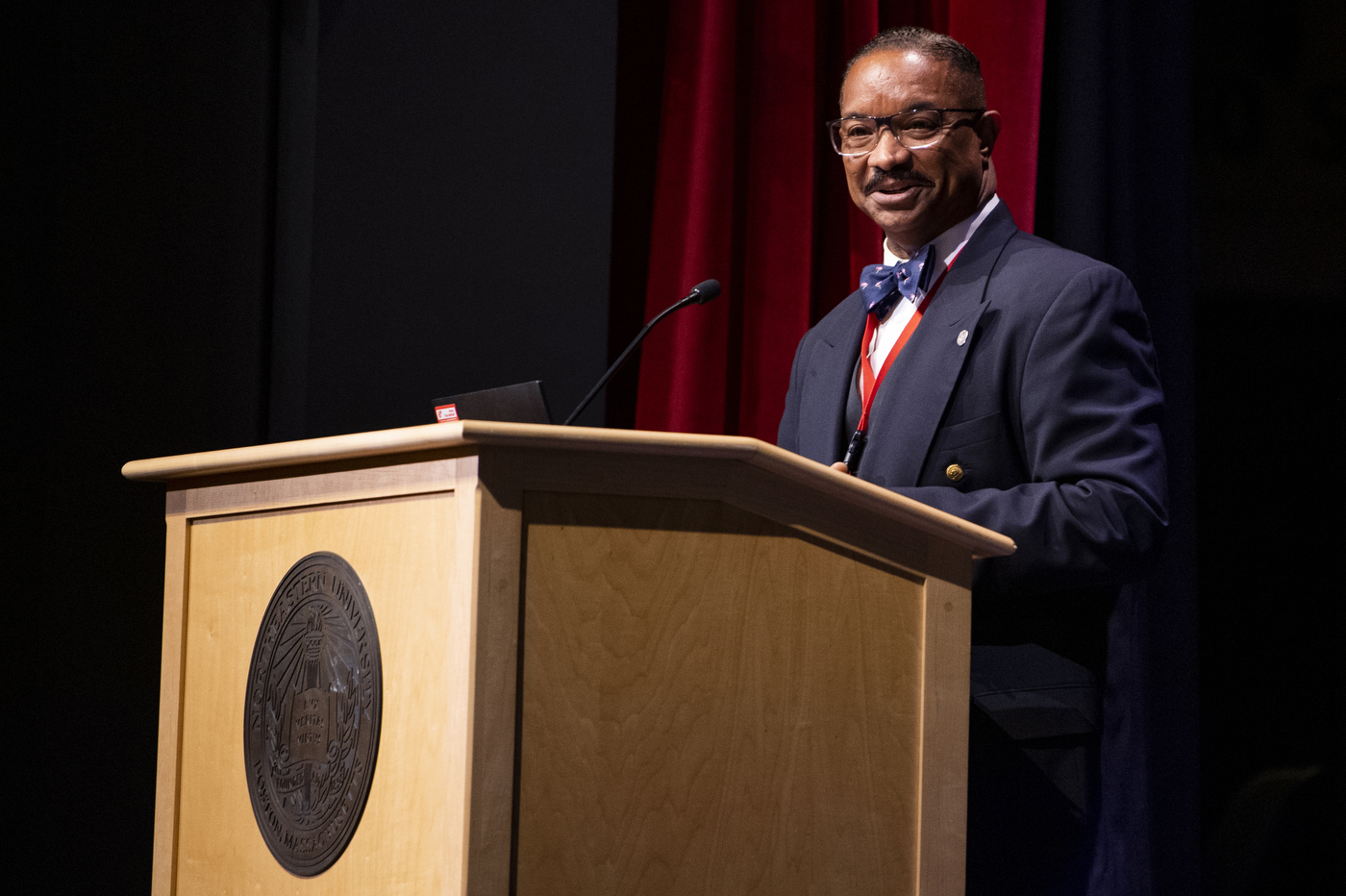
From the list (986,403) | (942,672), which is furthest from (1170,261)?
(942,672)

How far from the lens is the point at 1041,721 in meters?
1.61

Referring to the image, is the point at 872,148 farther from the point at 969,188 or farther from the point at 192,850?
the point at 192,850

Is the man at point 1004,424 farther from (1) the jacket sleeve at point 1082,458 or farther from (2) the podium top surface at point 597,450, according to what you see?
(2) the podium top surface at point 597,450

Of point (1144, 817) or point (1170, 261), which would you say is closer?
point (1144, 817)

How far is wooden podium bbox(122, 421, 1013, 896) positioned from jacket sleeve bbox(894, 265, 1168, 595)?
213 mm

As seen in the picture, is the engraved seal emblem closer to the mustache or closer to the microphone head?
the microphone head

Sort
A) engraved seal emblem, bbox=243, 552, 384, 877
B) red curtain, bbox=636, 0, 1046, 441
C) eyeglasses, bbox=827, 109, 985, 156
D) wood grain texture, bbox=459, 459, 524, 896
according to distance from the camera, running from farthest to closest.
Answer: red curtain, bbox=636, 0, 1046, 441, eyeglasses, bbox=827, 109, 985, 156, engraved seal emblem, bbox=243, 552, 384, 877, wood grain texture, bbox=459, 459, 524, 896

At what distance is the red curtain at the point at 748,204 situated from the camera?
3.00 m

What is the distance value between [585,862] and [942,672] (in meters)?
0.41

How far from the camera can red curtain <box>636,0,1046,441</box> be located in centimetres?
300

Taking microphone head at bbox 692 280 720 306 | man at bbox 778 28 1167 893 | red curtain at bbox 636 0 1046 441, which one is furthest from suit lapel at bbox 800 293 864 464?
red curtain at bbox 636 0 1046 441

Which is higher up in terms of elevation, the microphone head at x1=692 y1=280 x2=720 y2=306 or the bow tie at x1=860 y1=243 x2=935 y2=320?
the bow tie at x1=860 y1=243 x2=935 y2=320

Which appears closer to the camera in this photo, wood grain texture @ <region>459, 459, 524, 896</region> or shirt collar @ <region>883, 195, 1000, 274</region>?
wood grain texture @ <region>459, 459, 524, 896</region>

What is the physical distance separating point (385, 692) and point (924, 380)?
3.01 ft
